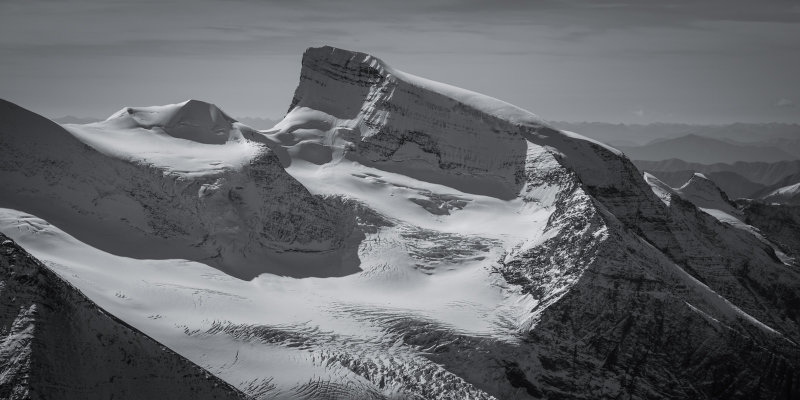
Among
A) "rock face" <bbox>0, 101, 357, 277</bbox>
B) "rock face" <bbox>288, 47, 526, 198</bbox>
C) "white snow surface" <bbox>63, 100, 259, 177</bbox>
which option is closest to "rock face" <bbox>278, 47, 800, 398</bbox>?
"rock face" <bbox>288, 47, 526, 198</bbox>

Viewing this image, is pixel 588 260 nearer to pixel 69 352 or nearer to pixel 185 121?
pixel 69 352

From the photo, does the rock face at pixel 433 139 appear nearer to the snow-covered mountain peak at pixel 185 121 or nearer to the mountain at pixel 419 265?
the mountain at pixel 419 265

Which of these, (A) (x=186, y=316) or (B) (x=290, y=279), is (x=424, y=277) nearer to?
(B) (x=290, y=279)

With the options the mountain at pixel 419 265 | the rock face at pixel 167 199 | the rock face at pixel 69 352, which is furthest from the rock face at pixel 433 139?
the rock face at pixel 69 352

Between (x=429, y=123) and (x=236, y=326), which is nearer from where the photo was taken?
(x=236, y=326)

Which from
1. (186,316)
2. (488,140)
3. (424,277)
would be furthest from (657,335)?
(186,316)

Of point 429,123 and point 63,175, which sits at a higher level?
point 429,123
